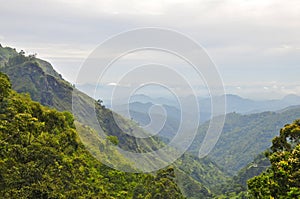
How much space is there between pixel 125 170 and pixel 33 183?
2125 cm

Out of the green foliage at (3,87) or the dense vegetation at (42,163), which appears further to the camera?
the green foliage at (3,87)

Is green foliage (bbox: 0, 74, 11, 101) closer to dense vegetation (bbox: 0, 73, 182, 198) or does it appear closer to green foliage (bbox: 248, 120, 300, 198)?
dense vegetation (bbox: 0, 73, 182, 198)

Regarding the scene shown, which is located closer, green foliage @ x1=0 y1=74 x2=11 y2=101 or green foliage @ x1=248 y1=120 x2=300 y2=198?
green foliage @ x1=248 y1=120 x2=300 y2=198

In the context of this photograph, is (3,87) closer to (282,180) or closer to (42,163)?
(42,163)

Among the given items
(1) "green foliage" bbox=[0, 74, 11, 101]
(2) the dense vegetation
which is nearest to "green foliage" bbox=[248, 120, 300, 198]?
(2) the dense vegetation

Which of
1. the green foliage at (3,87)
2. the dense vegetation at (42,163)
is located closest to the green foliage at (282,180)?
the dense vegetation at (42,163)

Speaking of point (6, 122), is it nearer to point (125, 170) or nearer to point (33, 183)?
point (33, 183)

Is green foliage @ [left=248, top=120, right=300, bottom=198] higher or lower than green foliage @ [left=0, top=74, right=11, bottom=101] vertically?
lower

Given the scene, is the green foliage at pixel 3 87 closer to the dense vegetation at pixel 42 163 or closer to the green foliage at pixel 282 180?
the dense vegetation at pixel 42 163

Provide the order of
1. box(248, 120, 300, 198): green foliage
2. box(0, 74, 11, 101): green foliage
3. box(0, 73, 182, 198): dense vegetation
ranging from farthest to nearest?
box(0, 74, 11, 101): green foliage, box(0, 73, 182, 198): dense vegetation, box(248, 120, 300, 198): green foliage

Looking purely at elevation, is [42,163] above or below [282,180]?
above

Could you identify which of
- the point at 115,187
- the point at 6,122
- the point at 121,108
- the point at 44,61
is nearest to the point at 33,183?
the point at 6,122

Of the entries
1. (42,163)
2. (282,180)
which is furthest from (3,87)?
(282,180)

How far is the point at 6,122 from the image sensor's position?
83.1 ft
